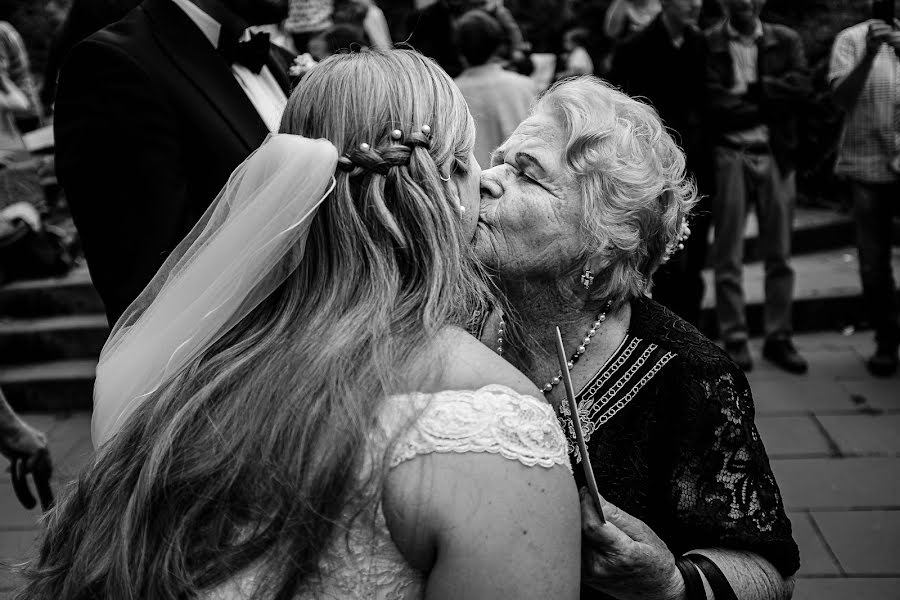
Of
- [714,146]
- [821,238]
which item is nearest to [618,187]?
[714,146]

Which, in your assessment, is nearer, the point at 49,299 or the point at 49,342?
the point at 49,342

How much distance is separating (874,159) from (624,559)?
478 centimetres

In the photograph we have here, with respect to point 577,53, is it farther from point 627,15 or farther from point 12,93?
point 12,93

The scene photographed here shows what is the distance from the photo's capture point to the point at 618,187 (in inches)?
81.0

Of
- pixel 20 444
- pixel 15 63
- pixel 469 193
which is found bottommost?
pixel 15 63

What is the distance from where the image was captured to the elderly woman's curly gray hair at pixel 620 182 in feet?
6.73

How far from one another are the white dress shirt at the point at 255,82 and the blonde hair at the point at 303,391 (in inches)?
47.4

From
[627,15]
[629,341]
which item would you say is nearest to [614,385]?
[629,341]

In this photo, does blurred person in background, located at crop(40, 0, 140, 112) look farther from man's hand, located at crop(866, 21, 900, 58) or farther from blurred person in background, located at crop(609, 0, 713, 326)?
man's hand, located at crop(866, 21, 900, 58)

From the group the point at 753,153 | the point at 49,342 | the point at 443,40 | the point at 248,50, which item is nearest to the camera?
the point at 248,50

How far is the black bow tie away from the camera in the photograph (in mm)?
2783

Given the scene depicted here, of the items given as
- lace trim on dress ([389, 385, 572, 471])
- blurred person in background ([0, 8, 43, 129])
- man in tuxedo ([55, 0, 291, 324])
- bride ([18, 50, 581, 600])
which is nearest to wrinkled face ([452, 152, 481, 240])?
bride ([18, 50, 581, 600])

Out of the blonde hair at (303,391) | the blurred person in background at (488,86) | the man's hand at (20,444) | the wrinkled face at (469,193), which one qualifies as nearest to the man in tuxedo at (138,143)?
the man's hand at (20,444)

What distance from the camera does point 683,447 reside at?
1888 millimetres
